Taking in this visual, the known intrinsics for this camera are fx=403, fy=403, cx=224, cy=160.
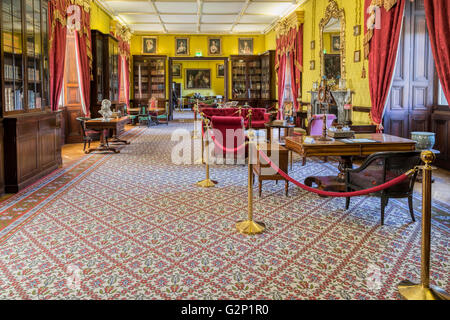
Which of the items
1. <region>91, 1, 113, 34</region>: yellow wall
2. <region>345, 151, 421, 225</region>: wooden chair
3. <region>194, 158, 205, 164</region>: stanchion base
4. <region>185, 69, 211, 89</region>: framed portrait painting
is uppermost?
<region>91, 1, 113, 34</region>: yellow wall

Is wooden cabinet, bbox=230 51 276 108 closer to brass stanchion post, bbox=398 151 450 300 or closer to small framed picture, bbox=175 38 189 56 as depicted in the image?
small framed picture, bbox=175 38 189 56

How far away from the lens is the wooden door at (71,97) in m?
11.2

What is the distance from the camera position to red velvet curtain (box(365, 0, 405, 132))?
285 inches

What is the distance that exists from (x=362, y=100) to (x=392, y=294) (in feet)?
21.7

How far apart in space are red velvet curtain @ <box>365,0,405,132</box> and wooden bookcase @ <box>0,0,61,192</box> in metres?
6.04

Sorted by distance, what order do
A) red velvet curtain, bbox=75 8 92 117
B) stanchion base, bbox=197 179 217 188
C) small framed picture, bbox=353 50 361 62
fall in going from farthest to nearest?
red velvet curtain, bbox=75 8 92 117, small framed picture, bbox=353 50 361 62, stanchion base, bbox=197 179 217 188

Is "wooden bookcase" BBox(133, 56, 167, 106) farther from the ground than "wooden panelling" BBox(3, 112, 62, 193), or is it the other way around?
"wooden bookcase" BBox(133, 56, 167, 106)

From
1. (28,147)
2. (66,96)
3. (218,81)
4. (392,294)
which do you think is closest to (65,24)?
(66,96)

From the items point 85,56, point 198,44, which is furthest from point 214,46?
point 85,56

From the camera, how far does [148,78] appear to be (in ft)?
63.1

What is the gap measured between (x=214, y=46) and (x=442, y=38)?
1497cm

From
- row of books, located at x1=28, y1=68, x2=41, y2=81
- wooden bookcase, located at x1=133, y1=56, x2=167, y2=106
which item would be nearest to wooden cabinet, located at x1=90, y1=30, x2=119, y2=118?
wooden bookcase, located at x1=133, y1=56, x2=167, y2=106

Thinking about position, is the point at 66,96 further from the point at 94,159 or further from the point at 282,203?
the point at 282,203

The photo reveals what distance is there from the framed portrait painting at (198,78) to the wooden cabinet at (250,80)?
26.4ft
